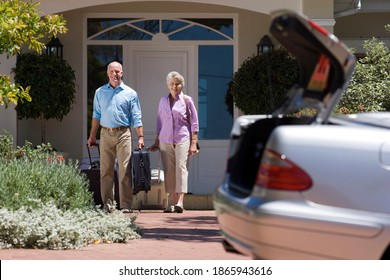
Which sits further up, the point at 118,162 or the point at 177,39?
the point at 177,39

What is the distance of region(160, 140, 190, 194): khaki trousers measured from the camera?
1307 centimetres

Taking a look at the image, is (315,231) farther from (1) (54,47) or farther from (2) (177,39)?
(2) (177,39)

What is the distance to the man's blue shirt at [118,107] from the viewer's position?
39.5 feet

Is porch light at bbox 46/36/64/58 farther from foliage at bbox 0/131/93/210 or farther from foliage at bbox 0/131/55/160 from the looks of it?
foliage at bbox 0/131/93/210

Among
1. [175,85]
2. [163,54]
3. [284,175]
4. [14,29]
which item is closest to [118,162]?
[175,85]

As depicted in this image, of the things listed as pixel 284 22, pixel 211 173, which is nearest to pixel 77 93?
pixel 211 173

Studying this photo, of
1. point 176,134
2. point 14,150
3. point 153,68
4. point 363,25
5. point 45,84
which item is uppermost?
point 363,25

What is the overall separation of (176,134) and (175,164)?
410mm

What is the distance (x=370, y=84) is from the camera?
51.1 feet

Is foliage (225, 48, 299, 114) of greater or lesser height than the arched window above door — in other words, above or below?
below

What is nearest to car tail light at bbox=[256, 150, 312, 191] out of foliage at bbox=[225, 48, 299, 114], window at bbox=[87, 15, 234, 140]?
foliage at bbox=[225, 48, 299, 114]

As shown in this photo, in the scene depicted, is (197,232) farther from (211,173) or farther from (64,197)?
(211,173)

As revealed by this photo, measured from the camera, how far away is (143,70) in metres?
16.6

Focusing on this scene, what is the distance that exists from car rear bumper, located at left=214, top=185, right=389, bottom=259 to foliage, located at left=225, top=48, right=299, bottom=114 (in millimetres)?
9782
